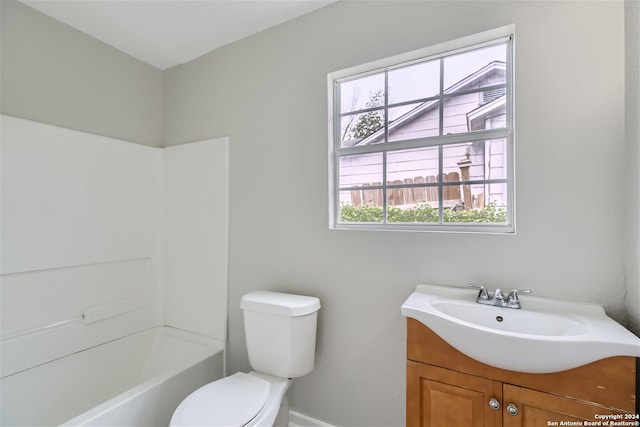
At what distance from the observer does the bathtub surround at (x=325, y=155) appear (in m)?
1.12

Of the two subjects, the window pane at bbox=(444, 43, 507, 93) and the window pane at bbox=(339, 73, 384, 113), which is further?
the window pane at bbox=(339, 73, 384, 113)

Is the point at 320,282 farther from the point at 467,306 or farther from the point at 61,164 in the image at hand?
the point at 61,164

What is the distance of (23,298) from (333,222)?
1.77 meters

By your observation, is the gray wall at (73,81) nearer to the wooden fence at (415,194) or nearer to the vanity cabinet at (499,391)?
the wooden fence at (415,194)

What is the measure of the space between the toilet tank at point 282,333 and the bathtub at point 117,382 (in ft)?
1.60

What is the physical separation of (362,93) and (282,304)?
126 centimetres

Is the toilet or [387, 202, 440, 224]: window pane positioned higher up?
[387, 202, 440, 224]: window pane

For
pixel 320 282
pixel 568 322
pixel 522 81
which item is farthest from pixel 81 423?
pixel 522 81

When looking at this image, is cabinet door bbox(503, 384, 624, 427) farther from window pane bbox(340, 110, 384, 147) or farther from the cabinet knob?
window pane bbox(340, 110, 384, 147)

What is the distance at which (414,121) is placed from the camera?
1.57 meters

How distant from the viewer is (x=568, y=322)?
1.05m

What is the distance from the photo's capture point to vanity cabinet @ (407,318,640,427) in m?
0.89

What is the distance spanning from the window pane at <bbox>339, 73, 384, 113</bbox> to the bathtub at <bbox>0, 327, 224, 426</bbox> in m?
1.79

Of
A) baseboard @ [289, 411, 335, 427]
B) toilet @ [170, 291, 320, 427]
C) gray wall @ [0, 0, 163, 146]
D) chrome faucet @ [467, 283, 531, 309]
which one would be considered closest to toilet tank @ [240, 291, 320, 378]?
toilet @ [170, 291, 320, 427]
